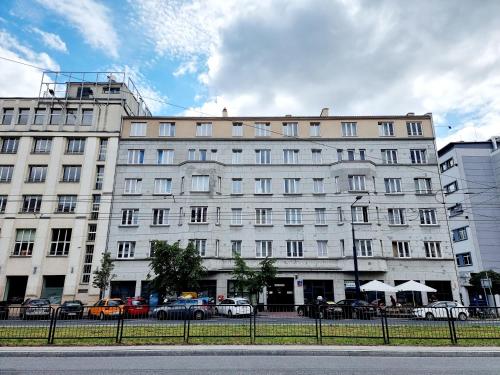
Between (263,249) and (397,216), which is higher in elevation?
(397,216)

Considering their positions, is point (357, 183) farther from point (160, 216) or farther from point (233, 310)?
point (233, 310)

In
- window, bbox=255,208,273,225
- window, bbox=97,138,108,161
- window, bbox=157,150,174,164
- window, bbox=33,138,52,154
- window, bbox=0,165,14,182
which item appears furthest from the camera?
window, bbox=33,138,52,154

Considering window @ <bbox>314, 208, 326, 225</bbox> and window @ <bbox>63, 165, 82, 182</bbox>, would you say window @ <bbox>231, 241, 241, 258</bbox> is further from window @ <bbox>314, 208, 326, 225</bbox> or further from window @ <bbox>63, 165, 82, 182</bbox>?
window @ <bbox>63, 165, 82, 182</bbox>

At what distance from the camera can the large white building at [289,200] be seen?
32.5 metres

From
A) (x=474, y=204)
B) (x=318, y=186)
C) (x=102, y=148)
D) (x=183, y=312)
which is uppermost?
(x=102, y=148)

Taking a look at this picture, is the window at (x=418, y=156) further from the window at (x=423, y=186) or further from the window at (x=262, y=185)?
the window at (x=262, y=185)

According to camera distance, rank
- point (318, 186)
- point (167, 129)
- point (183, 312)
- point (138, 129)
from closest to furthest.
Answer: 1. point (183, 312)
2. point (318, 186)
3. point (167, 129)
4. point (138, 129)

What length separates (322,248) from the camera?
33.5 meters

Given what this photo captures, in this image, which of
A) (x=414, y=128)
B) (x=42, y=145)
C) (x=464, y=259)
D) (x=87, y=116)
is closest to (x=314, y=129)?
(x=414, y=128)

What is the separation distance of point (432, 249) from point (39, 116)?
44469mm

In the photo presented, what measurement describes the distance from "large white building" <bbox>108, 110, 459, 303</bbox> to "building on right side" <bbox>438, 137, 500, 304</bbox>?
14179 millimetres

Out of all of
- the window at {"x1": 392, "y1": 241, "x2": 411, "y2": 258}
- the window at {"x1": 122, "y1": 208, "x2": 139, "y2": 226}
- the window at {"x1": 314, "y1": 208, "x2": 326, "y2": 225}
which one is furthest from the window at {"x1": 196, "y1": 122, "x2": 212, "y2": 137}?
the window at {"x1": 392, "y1": 241, "x2": 411, "y2": 258}

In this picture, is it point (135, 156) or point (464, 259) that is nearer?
point (135, 156)

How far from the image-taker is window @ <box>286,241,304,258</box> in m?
33.3
